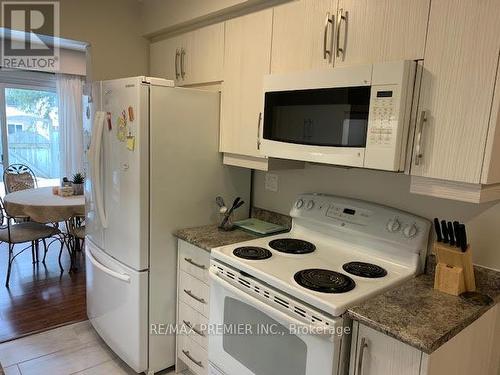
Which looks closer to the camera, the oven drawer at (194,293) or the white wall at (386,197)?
the white wall at (386,197)

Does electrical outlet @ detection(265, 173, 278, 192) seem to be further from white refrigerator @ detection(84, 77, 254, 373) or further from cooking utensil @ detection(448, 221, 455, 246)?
cooking utensil @ detection(448, 221, 455, 246)

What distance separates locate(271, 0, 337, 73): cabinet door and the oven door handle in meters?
1.05

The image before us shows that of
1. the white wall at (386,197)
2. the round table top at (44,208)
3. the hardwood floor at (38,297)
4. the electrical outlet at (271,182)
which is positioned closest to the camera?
the white wall at (386,197)

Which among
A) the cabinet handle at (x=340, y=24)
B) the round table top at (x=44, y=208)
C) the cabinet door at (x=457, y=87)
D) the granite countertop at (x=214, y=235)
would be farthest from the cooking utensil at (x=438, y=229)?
Answer: the round table top at (x=44, y=208)

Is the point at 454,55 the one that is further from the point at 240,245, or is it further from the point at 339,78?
the point at 240,245

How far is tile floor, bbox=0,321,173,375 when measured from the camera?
218cm

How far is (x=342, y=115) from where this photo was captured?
150 centimetres

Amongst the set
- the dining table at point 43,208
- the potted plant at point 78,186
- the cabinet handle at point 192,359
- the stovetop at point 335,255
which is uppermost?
the stovetop at point 335,255

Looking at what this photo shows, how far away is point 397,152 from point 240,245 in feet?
2.91

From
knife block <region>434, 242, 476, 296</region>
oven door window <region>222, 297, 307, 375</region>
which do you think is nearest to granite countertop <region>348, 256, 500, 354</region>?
knife block <region>434, 242, 476, 296</region>

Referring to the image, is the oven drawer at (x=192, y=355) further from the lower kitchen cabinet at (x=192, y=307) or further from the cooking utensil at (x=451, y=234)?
the cooking utensil at (x=451, y=234)

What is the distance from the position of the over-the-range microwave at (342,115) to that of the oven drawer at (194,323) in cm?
98

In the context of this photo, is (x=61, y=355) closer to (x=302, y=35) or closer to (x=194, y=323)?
(x=194, y=323)

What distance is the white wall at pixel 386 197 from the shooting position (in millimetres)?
1490
